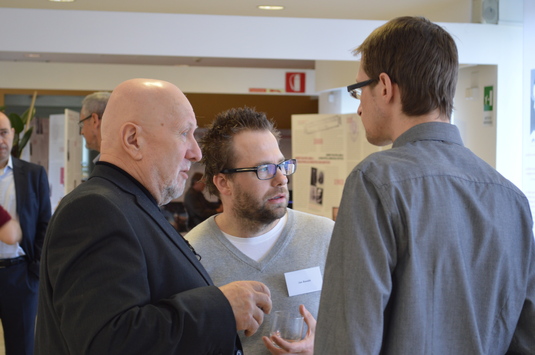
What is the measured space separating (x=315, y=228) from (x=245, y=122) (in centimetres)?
45

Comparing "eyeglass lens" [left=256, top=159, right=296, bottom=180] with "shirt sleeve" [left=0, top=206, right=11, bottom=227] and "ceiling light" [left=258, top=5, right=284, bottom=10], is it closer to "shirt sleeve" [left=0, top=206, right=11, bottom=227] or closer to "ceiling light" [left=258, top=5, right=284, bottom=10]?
"shirt sleeve" [left=0, top=206, right=11, bottom=227]

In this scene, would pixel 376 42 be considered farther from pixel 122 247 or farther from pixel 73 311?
pixel 73 311

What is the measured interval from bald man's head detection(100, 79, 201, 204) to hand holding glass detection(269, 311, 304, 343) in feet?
1.56

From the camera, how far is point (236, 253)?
1930 millimetres

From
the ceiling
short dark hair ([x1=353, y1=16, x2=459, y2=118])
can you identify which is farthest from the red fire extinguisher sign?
short dark hair ([x1=353, y1=16, x2=459, y2=118])

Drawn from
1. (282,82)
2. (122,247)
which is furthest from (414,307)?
(282,82)

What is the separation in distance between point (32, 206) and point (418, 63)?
345 cm

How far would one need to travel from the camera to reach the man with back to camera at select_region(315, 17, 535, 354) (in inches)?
44.9

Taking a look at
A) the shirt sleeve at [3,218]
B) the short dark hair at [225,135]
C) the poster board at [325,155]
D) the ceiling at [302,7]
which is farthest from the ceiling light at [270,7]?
the short dark hair at [225,135]

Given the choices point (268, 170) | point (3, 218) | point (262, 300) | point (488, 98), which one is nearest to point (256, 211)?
point (268, 170)

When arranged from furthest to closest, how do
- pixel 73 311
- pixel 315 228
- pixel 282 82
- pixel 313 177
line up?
pixel 282 82 < pixel 313 177 < pixel 315 228 < pixel 73 311

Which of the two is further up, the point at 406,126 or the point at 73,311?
the point at 406,126

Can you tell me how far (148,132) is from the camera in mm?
1473

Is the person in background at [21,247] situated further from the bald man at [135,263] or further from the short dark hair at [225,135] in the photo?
the bald man at [135,263]
